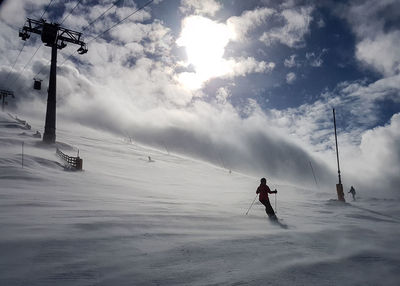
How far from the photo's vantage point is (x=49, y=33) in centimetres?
3130

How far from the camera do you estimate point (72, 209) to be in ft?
23.2

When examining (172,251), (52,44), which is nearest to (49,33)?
(52,44)

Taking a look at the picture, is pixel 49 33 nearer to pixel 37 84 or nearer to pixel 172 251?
pixel 37 84

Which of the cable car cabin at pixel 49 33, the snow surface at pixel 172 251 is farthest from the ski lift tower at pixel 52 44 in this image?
the snow surface at pixel 172 251

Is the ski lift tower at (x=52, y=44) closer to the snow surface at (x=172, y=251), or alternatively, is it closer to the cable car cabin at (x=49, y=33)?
the cable car cabin at (x=49, y=33)

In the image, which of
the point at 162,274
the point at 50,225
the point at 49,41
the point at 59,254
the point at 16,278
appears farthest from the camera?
the point at 49,41

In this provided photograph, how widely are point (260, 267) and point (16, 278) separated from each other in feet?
10.7

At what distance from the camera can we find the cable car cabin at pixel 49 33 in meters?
31.0

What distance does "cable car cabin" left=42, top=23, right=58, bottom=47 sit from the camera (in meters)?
31.0

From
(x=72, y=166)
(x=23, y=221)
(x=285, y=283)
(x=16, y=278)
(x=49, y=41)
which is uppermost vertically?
(x=49, y=41)

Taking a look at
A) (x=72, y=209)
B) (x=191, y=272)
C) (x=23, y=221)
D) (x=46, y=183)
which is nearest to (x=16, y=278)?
(x=191, y=272)

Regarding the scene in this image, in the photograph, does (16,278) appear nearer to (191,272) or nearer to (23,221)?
(191,272)

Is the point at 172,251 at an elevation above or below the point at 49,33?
below

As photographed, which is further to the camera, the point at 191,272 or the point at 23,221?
the point at 23,221
